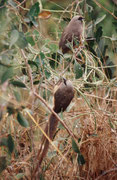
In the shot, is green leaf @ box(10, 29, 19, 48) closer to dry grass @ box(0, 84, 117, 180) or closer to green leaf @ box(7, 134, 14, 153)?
green leaf @ box(7, 134, 14, 153)

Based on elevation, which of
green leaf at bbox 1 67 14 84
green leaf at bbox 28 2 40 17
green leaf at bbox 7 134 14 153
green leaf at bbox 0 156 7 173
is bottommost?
green leaf at bbox 0 156 7 173

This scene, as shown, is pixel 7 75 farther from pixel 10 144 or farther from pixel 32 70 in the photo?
pixel 32 70

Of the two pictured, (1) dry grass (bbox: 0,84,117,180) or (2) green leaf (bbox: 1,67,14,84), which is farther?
(1) dry grass (bbox: 0,84,117,180)

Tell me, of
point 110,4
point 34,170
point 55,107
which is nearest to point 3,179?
point 34,170

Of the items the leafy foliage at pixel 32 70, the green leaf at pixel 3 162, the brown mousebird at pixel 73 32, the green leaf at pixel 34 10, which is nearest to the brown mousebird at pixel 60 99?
the leafy foliage at pixel 32 70

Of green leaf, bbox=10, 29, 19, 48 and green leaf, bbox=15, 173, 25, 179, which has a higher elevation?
green leaf, bbox=10, 29, 19, 48

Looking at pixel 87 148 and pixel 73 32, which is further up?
pixel 73 32

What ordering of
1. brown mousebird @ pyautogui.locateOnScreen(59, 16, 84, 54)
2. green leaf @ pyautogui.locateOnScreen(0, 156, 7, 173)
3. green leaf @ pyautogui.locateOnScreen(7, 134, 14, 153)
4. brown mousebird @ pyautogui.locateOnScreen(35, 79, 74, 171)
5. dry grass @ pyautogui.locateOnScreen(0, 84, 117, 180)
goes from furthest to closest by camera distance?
brown mousebird @ pyautogui.locateOnScreen(59, 16, 84, 54) → dry grass @ pyautogui.locateOnScreen(0, 84, 117, 180) → brown mousebird @ pyautogui.locateOnScreen(35, 79, 74, 171) → green leaf @ pyautogui.locateOnScreen(0, 156, 7, 173) → green leaf @ pyautogui.locateOnScreen(7, 134, 14, 153)

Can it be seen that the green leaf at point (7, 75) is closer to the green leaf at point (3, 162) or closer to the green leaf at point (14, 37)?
the green leaf at point (14, 37)

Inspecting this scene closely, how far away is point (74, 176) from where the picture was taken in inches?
63.1

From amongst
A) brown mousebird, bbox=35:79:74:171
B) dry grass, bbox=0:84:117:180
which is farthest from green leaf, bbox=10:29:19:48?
dry grass, bbox=0:84:117:180

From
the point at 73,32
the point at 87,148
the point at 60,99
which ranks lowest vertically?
the point at 87,148

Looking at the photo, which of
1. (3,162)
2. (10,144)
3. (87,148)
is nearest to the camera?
(10,144)

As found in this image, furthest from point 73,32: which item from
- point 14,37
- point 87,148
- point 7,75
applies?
point 7,75
